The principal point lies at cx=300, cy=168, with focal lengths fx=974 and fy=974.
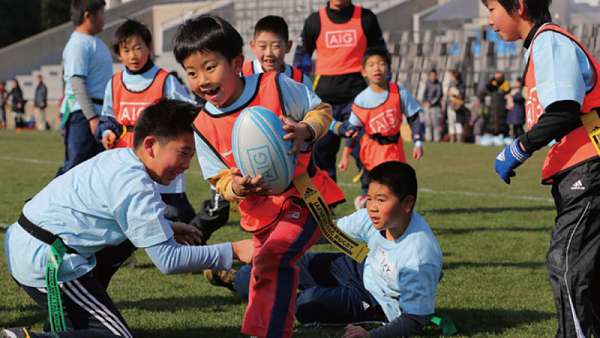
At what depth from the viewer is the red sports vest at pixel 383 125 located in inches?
387

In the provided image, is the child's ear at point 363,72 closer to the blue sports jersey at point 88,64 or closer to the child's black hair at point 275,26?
the child's black hair at point 275,26

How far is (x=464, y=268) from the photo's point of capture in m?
7.54

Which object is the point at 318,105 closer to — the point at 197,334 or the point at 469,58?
the point at 197,334

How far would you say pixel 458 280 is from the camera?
7.05m

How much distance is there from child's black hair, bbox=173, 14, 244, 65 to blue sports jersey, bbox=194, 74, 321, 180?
0.76 ft

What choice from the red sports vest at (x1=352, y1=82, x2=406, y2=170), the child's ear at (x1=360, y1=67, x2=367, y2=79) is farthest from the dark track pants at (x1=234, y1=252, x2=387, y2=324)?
the child's ear at (x1=360, y1=67, x2=367, y2=79)

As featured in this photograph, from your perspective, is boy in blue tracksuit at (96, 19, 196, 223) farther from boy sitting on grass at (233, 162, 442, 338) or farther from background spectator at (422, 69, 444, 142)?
background spectator at (422, 69, 444, 142)

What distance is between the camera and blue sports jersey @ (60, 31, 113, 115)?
8.65 meters

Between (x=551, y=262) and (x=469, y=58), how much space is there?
25735 millimetres

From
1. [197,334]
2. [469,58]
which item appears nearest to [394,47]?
[469,58]

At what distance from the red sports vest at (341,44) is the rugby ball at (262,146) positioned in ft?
18.1

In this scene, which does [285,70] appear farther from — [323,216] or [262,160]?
[262,160]

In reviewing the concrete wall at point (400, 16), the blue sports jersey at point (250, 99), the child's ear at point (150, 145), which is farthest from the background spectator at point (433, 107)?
the child's ear at point (150, 145)

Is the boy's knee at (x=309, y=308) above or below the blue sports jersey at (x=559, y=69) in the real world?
below
